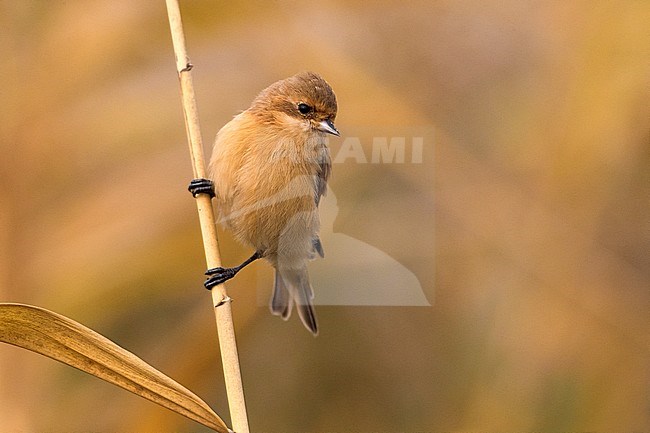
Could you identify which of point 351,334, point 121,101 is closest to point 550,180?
point 351,334

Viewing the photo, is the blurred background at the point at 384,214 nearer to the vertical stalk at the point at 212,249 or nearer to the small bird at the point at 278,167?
the small bird at the point at 278,167

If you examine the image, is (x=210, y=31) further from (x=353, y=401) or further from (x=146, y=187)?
(x=353, y=401)

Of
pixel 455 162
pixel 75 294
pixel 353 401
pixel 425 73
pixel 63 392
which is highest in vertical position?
pixel 425 73

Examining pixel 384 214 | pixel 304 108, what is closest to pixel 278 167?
pixel 304 108

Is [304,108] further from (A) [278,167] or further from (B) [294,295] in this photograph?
(B) [294,295]

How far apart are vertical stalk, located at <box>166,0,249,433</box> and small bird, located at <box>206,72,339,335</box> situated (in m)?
0.15

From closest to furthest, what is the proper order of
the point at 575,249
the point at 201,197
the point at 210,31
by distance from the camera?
the point at 201,197
the point at 210,31
the point at 575,249

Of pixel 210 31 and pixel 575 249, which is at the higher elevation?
pixel 210 31

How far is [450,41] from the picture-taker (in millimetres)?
1286

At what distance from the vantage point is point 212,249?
2.96 feet

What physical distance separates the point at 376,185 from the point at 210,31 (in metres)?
0.39

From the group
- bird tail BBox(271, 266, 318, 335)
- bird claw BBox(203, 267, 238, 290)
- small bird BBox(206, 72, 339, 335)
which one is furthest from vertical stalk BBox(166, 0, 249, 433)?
bird tail BBox(271, 266, 318, 335)

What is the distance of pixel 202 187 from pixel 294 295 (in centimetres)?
31

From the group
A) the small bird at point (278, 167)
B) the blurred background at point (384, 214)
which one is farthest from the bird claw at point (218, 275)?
the blurred background at point (384, 214)
